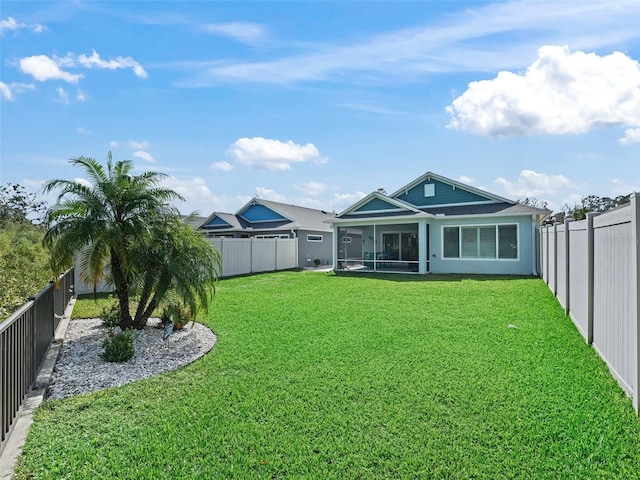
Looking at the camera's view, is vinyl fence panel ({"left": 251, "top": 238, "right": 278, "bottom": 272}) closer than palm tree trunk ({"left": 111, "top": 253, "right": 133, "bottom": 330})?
No

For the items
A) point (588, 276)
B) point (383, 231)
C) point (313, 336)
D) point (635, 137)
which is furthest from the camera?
point (383, 231)

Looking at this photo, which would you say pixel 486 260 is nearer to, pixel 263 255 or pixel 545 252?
pixel 545 252

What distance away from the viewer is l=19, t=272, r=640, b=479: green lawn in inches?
119

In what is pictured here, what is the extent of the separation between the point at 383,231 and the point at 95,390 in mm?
18826

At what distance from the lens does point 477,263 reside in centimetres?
1723

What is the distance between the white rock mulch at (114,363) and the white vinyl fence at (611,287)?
552cm

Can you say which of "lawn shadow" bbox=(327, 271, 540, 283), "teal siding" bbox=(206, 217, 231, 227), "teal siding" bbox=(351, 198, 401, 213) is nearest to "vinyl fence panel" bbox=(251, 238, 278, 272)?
"lawn shadow" bbox=(327, 271, 540, 283)

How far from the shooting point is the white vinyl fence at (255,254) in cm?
1798

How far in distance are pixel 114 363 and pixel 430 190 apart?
56.2ft

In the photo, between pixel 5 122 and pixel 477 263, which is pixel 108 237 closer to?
pixel 5 122

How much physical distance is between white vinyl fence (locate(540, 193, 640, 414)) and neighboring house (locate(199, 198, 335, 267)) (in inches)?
692

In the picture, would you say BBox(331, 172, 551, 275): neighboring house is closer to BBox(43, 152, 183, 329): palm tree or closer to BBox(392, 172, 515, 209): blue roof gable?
BBox(392, 172, 515, 209): blue roof gable

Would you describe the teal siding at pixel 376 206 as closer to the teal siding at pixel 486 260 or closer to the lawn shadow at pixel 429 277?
the teal siding at pixel 486 260

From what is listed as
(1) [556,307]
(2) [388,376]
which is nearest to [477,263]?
(1) [556,307]
